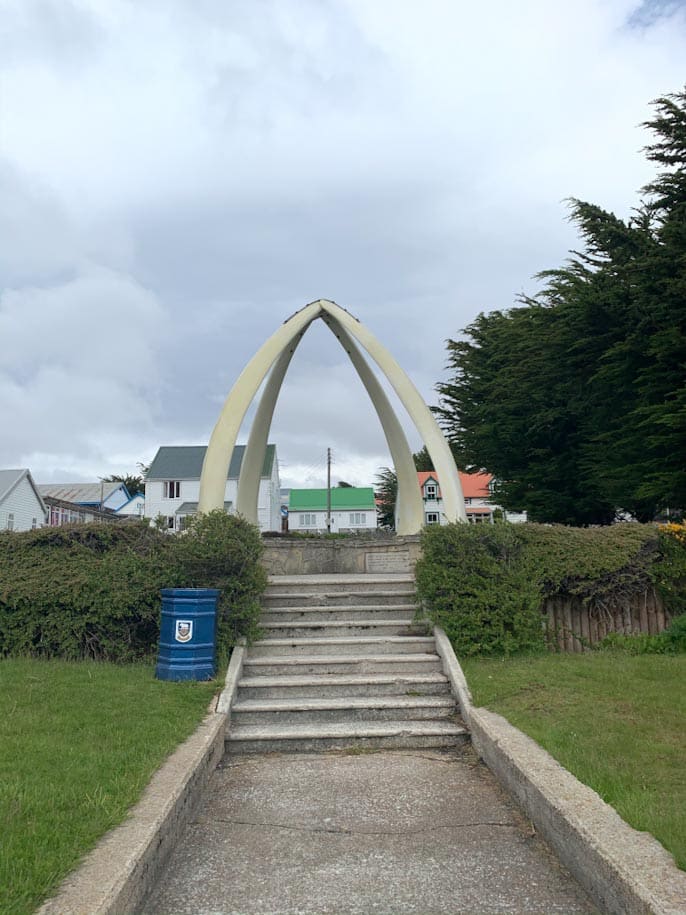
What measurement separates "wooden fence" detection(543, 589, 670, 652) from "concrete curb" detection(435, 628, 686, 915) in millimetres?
3758

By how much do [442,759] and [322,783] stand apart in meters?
1.09

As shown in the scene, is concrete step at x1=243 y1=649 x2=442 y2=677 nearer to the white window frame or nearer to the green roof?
the white window frame

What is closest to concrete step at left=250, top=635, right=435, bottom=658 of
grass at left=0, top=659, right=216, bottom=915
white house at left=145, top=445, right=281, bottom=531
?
grass at left=0, top=659, right=216, bottom=915

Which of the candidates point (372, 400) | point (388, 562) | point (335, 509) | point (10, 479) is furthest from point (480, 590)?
point (335, 509)

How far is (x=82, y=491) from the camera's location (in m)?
63.9

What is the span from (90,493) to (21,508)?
27.2m

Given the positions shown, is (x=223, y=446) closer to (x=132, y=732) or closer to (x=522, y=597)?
(x=522, y=597)

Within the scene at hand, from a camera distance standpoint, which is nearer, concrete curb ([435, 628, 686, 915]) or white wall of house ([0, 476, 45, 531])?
concrete curb ([435, 628, 686, 915])

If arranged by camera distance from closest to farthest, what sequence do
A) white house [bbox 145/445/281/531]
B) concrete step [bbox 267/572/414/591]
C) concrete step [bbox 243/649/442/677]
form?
1. concrete step [bbox 243/649/442/677]
2. concrete step [bbox 267/572/414/591]
3. white house [bbox 145/445/281/531]

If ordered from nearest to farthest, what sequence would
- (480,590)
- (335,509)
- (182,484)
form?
(480,590) → (182,484) → (335,509)

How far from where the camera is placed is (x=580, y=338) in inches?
619

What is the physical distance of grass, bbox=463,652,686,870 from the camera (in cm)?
395

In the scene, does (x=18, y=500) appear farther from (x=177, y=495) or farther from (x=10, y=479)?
(x=177, y=495)

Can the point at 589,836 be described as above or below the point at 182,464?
below
